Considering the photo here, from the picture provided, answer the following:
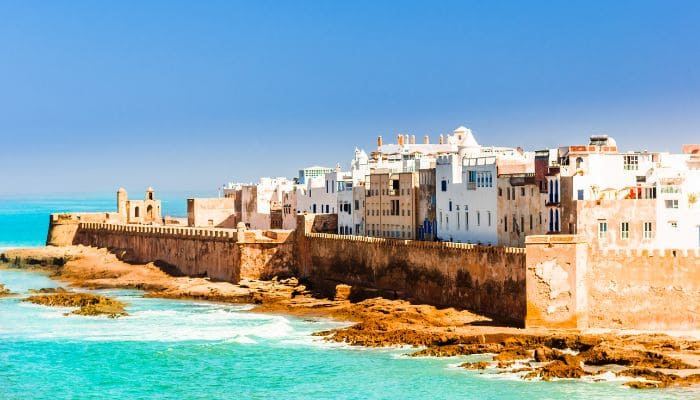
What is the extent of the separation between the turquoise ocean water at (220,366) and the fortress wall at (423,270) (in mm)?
4948

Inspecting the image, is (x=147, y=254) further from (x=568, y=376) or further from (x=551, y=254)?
(x=568, y=376)

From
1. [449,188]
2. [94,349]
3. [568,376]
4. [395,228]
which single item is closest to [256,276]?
[395,228]

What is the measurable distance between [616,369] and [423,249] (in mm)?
16457

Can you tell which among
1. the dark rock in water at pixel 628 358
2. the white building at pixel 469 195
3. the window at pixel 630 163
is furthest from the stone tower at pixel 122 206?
the dark rock in water at pixel 628 358

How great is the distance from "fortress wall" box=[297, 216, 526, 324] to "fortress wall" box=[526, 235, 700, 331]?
0.96 meters

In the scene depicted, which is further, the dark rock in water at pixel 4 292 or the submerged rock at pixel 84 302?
the dark rock in water at pixel 4 292

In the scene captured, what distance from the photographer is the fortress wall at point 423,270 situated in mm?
49688

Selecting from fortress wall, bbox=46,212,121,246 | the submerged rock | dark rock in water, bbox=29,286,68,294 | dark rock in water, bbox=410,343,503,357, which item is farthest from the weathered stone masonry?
fortress wall, bbox=46,212,121,246

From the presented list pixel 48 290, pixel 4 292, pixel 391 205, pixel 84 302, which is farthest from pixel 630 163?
pixel 4 292

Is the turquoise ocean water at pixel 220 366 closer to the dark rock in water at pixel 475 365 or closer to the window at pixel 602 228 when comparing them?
the dark rock in water at pixel 475 365

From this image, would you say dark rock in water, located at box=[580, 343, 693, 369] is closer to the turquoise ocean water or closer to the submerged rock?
the turquoise ocean water

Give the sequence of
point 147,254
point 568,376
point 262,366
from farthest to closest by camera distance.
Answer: point 147,254 < point 262,366 < point 568,376

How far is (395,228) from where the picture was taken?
65.3 meters

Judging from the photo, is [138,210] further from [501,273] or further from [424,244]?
[501,273]
